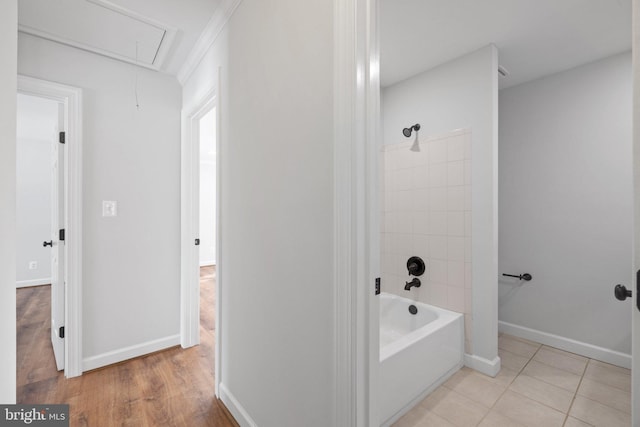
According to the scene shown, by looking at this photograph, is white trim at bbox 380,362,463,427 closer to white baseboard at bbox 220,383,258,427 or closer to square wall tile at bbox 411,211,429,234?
white baseboard at bbox 220,383,258,427

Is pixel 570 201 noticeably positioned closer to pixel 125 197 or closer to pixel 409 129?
pixel 409 129

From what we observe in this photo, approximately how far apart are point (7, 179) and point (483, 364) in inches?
111

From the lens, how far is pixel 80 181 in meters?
2.06

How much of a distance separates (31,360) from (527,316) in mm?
4316

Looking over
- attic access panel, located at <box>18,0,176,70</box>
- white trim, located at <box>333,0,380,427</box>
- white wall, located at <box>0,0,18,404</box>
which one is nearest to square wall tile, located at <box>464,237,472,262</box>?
white trim, located at <box>333,0,380,427</box>

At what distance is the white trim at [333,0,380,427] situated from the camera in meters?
0.94

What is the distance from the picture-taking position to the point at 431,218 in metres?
2.49

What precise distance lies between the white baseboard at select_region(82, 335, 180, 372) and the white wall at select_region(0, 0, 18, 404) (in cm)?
146

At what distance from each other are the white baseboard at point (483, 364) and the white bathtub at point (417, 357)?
0.06m

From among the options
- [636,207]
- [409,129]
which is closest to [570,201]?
[409,129]

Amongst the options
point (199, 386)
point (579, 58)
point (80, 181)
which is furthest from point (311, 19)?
point (579, 58)

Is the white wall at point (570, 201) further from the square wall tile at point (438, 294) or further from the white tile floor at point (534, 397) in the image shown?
the square wall tile at point (438, 294)

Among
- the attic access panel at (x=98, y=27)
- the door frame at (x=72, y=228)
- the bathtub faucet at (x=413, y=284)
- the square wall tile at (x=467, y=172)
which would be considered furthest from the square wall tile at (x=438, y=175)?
the door frame at (x=72, y=228)

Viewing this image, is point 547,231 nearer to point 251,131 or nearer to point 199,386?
point 251,131
